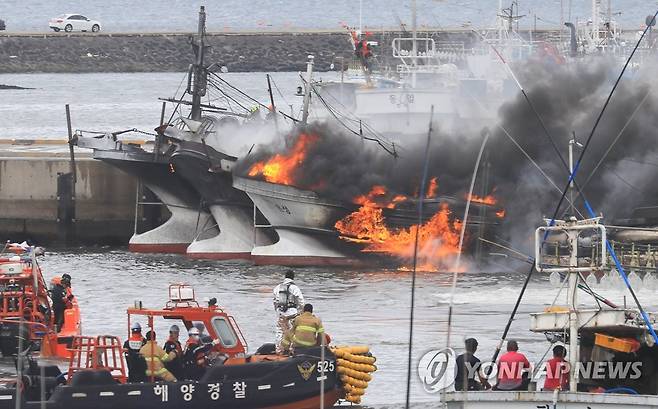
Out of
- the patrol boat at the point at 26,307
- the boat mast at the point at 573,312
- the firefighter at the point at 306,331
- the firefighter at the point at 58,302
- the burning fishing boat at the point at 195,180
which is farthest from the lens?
the burning fishing boat at the point at 195,180

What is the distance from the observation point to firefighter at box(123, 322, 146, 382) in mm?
22922

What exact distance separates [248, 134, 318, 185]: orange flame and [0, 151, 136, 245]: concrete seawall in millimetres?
5221

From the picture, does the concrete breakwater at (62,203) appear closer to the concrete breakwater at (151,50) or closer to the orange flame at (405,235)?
the orange flame at (405,235)

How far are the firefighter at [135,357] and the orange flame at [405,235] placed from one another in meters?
19.7

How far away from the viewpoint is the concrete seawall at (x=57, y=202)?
156ft

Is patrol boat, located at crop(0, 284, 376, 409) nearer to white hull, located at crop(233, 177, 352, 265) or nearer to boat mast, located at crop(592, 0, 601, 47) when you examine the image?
white hull, located at crop(233, 177, 352, 265)

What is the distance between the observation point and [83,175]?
48.3 metres

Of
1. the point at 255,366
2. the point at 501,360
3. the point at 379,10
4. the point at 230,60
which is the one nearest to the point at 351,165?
the point at 255,366

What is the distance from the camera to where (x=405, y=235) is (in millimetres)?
43000

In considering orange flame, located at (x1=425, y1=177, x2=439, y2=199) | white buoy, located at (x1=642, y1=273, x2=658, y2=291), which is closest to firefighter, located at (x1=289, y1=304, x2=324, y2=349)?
white buoy, located at (x1=642, y1=273, x2=658, y2=291)

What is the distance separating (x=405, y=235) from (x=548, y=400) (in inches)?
963

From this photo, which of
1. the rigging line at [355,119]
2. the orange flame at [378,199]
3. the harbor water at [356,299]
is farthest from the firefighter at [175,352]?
the rigging line at [355,119]

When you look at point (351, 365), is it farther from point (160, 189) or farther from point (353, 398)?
point (160, 189)

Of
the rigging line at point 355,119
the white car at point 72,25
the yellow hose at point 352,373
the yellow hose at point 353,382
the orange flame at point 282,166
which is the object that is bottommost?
the yellow hose at point 353,382
